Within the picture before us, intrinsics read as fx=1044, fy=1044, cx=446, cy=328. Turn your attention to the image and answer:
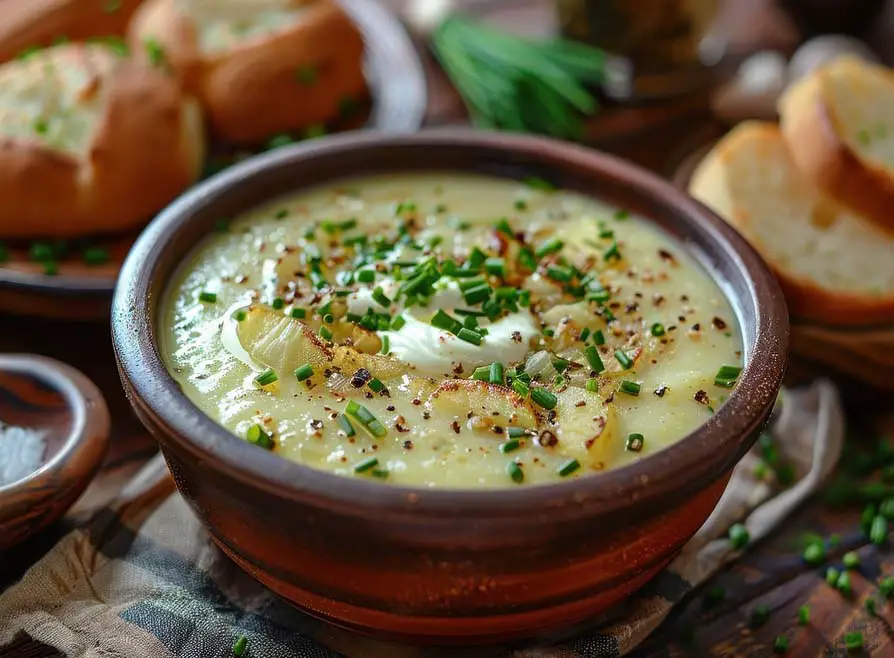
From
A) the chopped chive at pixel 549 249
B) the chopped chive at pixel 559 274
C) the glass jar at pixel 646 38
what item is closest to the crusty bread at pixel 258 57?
the glass jar at pixel 646 38

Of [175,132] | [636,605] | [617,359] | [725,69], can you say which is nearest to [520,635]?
[636,605]

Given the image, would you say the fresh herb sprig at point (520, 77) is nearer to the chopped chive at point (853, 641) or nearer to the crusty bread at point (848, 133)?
the crusty bread at point (848, 133)

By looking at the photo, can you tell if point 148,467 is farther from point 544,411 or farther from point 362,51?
point 362,51

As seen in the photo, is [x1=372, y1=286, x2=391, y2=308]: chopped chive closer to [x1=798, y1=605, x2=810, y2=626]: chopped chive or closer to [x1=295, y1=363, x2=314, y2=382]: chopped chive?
[x1=295, y1=363, x2=314, y2=382]: chopped chive

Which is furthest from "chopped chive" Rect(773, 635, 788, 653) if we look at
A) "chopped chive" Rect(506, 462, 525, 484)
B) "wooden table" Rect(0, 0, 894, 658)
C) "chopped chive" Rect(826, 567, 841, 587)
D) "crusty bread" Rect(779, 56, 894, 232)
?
"crusty bread" Rect(779, 56, 894, 232)

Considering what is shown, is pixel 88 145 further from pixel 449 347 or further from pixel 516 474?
pixel 516 474

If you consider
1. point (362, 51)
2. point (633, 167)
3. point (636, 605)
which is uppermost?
point (633, 167)

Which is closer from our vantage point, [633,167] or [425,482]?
[425,482]
